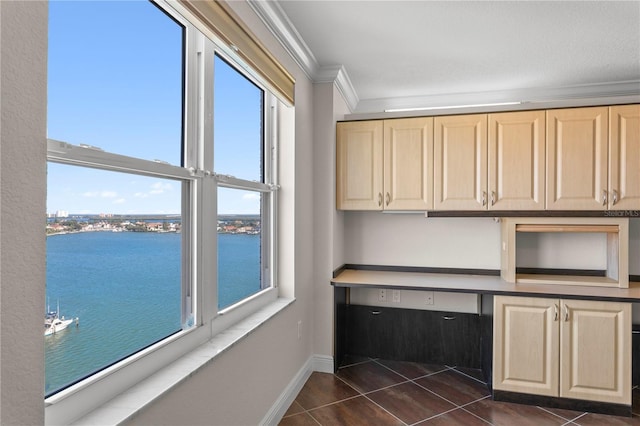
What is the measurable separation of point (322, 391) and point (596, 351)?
1.92 m

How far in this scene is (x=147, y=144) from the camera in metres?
1.48

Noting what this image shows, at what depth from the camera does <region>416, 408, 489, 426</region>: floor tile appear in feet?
7.97

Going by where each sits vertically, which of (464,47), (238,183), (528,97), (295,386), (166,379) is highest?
(464,47)

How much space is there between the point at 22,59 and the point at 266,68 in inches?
55.6

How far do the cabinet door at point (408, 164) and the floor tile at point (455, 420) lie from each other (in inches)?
59.3

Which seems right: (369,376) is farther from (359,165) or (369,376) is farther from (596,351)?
(359,165)

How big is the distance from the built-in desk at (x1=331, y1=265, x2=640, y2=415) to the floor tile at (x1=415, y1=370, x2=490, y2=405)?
129 mm

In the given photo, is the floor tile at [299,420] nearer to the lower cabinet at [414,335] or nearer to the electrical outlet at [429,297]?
the lower cabinet at [414,335]

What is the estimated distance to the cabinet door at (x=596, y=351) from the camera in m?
2.55

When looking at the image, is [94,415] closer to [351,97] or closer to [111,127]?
[111,127]

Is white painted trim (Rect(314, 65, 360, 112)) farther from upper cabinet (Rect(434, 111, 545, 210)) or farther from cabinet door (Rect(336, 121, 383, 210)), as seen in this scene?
upper cabinet (Rect(434, 111, 545, 210))

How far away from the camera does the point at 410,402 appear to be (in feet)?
8.85

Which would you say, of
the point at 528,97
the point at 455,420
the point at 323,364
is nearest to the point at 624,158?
the point at 528,97

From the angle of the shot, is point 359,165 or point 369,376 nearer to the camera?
point 369,376
